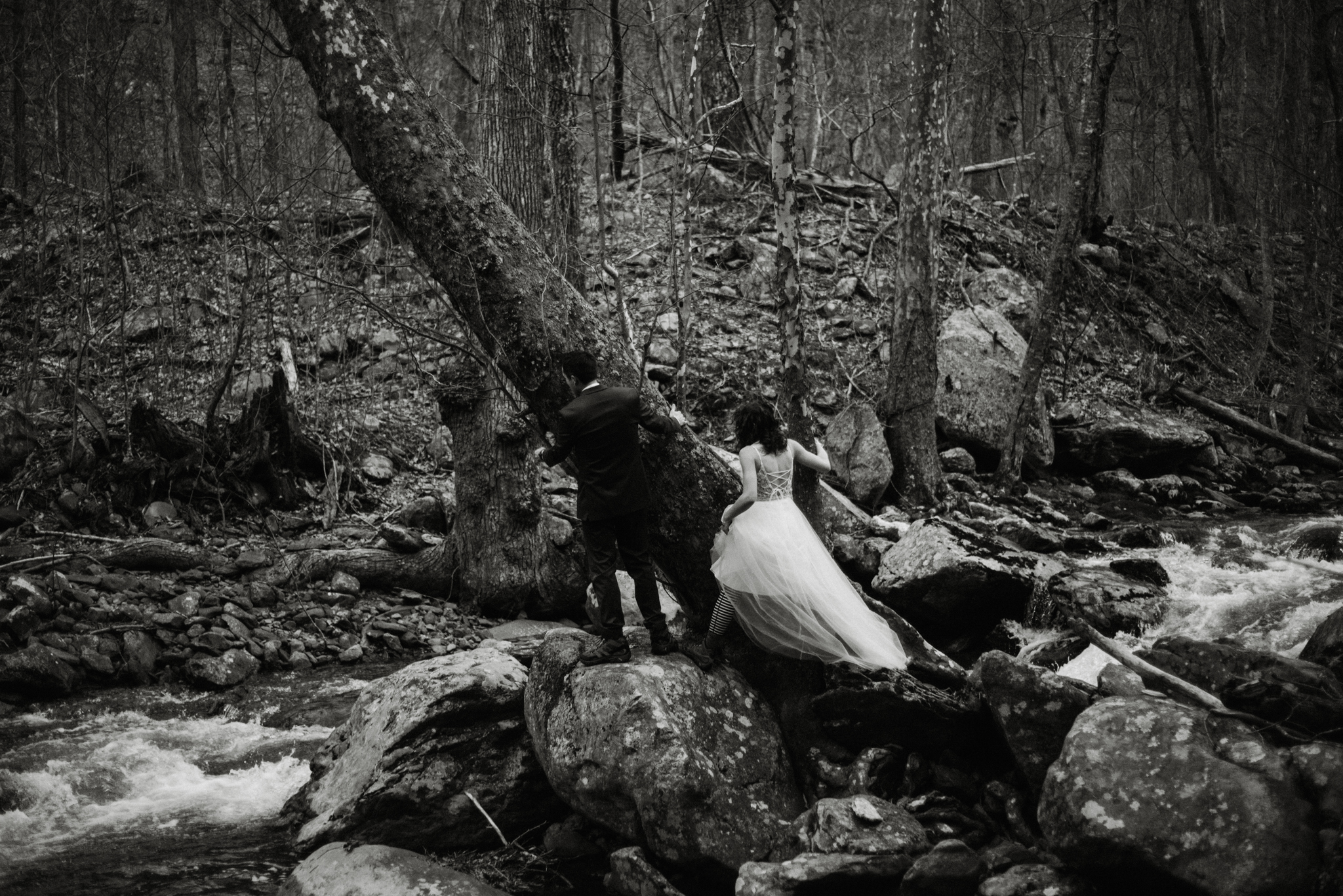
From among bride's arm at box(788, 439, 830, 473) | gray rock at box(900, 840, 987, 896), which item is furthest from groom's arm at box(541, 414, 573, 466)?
gray rock at box(900, 840, 987, 896)

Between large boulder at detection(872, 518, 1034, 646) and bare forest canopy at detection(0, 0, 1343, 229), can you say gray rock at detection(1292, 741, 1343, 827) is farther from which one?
bare forest canopy at detection(0, 0, 1343, 229)

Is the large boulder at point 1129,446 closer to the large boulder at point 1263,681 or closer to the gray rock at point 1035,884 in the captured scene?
the large boulder at point 1263,681

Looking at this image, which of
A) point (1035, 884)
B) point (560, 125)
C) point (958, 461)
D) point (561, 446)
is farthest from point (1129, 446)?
point (1035, 884)

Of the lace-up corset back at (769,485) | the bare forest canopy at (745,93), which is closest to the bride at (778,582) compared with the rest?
the lace-up corset back at (769,485)

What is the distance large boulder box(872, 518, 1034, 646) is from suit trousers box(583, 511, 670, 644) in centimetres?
299

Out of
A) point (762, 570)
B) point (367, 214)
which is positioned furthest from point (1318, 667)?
point (367, 214)

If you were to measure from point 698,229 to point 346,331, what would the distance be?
6.38 meters

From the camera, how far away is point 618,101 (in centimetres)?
1426

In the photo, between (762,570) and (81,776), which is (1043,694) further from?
(81,776)

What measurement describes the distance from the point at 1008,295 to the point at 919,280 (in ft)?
14.2

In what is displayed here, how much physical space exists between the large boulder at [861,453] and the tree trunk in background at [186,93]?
821 cm

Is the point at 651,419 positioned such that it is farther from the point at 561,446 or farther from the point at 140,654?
the point at 140,654

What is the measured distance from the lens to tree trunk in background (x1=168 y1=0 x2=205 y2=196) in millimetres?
12406

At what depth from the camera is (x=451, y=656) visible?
6.73m
